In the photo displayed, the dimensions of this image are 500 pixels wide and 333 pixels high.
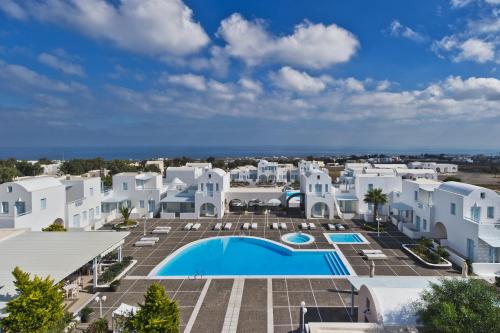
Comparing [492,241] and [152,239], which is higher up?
[492,241]

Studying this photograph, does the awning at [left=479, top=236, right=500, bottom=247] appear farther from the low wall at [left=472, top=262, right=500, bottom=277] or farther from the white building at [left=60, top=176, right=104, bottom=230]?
the white building at [left=60, top=176, right=104, bottom=230]

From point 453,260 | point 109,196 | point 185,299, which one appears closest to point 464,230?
point 453,260

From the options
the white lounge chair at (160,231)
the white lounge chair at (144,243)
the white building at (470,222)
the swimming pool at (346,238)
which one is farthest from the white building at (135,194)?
the white building at (470,222)

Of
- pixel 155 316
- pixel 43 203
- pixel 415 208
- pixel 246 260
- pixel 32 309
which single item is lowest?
pixel 246 260

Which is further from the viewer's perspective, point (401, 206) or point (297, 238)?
point (401, 206)

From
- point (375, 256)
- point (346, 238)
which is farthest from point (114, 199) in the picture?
point (375, 256)

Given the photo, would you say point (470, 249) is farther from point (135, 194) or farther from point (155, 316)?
point (135, 194)

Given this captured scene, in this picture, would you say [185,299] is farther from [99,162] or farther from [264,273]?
[99,162]
